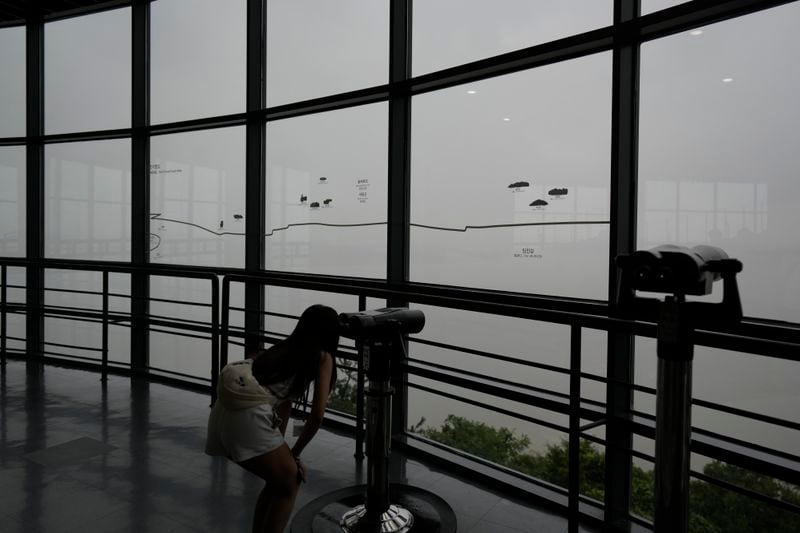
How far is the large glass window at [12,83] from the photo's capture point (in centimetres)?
552

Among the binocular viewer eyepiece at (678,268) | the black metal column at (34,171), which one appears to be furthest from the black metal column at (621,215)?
the black metal column at (34,171)

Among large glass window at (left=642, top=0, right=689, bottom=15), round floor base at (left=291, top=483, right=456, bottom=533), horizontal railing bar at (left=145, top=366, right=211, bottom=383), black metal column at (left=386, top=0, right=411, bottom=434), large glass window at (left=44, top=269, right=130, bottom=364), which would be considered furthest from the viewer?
large glass window at (left=44, top=269, right=130, bottom=364)

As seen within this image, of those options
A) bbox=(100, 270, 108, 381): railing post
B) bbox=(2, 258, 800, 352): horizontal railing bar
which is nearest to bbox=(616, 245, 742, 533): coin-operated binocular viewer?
bbox=(2, 258, 800, 352): horizontal railing bar

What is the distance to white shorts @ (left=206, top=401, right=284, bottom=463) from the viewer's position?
1819 mm

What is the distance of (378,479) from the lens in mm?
2146

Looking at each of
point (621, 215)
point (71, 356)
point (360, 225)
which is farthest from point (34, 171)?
point (621, 215)

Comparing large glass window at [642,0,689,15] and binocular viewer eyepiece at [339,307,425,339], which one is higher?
large glass window at [642,0,689,15]

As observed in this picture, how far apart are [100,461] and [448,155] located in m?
2.62

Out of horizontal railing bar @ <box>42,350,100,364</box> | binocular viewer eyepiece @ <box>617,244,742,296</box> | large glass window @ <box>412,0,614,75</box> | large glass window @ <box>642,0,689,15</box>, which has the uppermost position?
large glass window @ <box>412,0,614,75</box>

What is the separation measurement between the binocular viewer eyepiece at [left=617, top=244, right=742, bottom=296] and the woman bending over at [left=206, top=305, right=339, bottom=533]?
105 cm

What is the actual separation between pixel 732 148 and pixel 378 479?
1.99 m

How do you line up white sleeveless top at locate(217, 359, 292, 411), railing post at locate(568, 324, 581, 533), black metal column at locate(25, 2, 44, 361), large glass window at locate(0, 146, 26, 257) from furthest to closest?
large glass window at locate(0, 146, 26, 257) < black metal column at locate(25, 2, 44, 361) < railing post at locate(568, 324, 581, 533) < white sleeveless top at locate(217, 359, 292, 411)

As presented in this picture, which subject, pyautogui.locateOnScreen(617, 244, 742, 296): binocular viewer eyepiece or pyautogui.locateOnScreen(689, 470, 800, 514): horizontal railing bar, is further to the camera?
pyautogui.locateOnScreen(689, 470, 800, 514): horizontal railing bar

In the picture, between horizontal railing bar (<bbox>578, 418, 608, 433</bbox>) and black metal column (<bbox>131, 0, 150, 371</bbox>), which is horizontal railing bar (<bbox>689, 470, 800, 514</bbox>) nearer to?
horizontal railing bar (<bbox>578, 418, 608, 433</bbox>)
